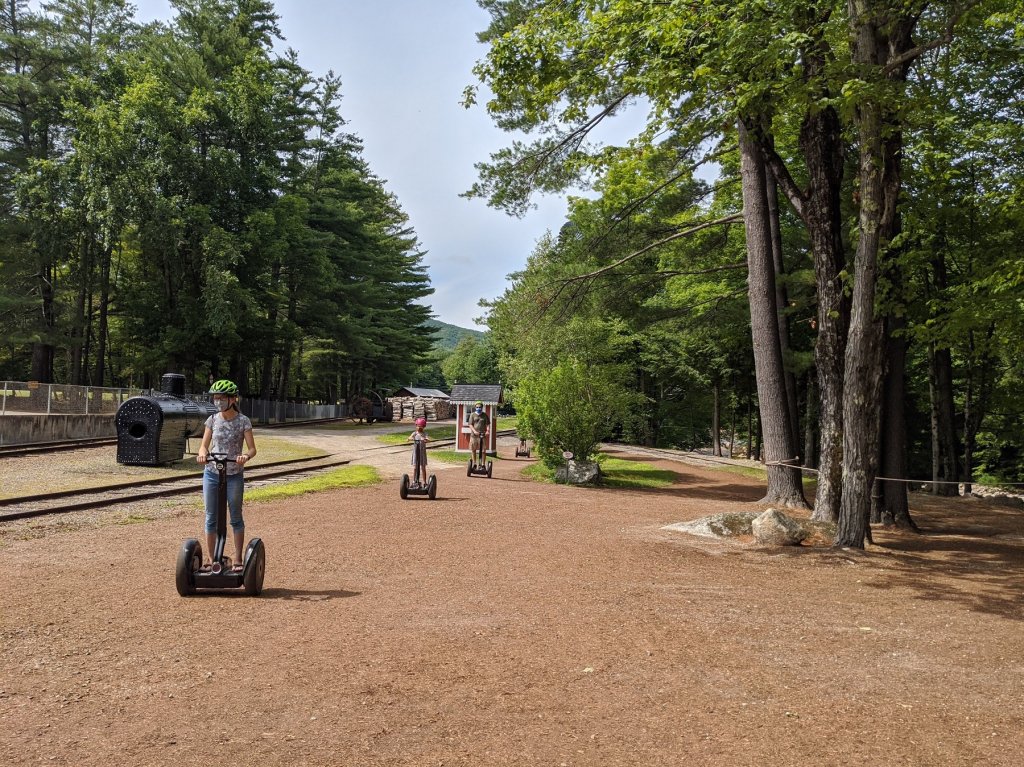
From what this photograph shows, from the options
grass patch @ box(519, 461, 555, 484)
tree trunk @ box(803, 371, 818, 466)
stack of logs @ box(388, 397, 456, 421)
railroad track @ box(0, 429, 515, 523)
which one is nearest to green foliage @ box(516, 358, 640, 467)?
grass patch @ box(519, 461, 555, 484)

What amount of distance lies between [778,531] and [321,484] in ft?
33.2

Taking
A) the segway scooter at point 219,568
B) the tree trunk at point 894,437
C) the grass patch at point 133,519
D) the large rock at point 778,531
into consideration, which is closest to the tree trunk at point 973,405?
the tree trunk at point 894,437

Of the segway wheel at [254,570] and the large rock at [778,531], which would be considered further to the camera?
the large rock at [778,531]

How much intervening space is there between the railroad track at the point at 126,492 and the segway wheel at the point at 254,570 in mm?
5845

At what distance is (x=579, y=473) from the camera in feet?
67.1

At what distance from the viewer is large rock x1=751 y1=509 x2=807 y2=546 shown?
10719 mm

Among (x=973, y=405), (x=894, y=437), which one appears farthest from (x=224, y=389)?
(x=973, y=405)

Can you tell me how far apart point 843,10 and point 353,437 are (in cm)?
2869

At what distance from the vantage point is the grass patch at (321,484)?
14.0 m

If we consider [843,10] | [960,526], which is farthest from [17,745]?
[960,526]

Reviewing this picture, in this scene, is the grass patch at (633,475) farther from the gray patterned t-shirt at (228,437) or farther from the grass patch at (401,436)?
the gray patterned t-shirt at (228,437)

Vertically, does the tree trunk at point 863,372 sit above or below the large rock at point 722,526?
above

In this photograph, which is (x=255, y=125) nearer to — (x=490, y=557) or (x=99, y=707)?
(x=490, y=557)

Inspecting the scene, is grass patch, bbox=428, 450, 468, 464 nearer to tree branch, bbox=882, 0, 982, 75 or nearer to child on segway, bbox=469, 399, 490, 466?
child on segway, bbox=469, 399, 490, 466
